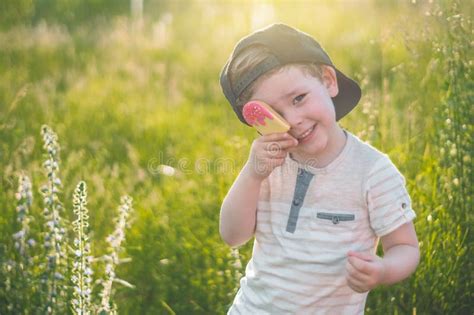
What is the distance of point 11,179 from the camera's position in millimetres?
4012

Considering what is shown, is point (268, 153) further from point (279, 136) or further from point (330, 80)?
point (330, 80)

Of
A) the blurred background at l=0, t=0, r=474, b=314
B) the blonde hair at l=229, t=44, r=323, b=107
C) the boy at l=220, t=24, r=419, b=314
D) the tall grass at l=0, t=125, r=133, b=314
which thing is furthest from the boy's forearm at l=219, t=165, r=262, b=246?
the blurred background at l=0, t=0, r=474, b=314

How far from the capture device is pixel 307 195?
2596 mm

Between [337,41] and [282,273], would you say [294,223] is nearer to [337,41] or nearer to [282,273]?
[282,273]

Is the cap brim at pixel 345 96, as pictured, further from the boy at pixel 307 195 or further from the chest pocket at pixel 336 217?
the chest pocket at pixel 336 217

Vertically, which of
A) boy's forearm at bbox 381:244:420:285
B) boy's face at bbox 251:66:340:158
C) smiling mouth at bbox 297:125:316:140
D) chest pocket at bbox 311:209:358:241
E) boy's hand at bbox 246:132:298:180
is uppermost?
boy's face at bbox 251:66:340:158

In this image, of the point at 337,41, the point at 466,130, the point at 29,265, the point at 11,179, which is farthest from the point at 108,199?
the point at 337,41

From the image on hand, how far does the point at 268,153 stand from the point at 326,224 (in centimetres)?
28

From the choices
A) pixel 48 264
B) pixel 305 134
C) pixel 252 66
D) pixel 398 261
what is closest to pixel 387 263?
pixel 398 261

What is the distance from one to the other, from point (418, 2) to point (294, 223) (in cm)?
135

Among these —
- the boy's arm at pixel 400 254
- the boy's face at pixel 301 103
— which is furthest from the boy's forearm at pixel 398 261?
the boy's face at pixel 301 103

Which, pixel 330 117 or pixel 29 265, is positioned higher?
pixel 330 117

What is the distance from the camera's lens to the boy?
2477 mm

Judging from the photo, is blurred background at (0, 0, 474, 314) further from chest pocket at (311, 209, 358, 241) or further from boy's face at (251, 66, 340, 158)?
boy's face at (251, 66, 340, 158)
